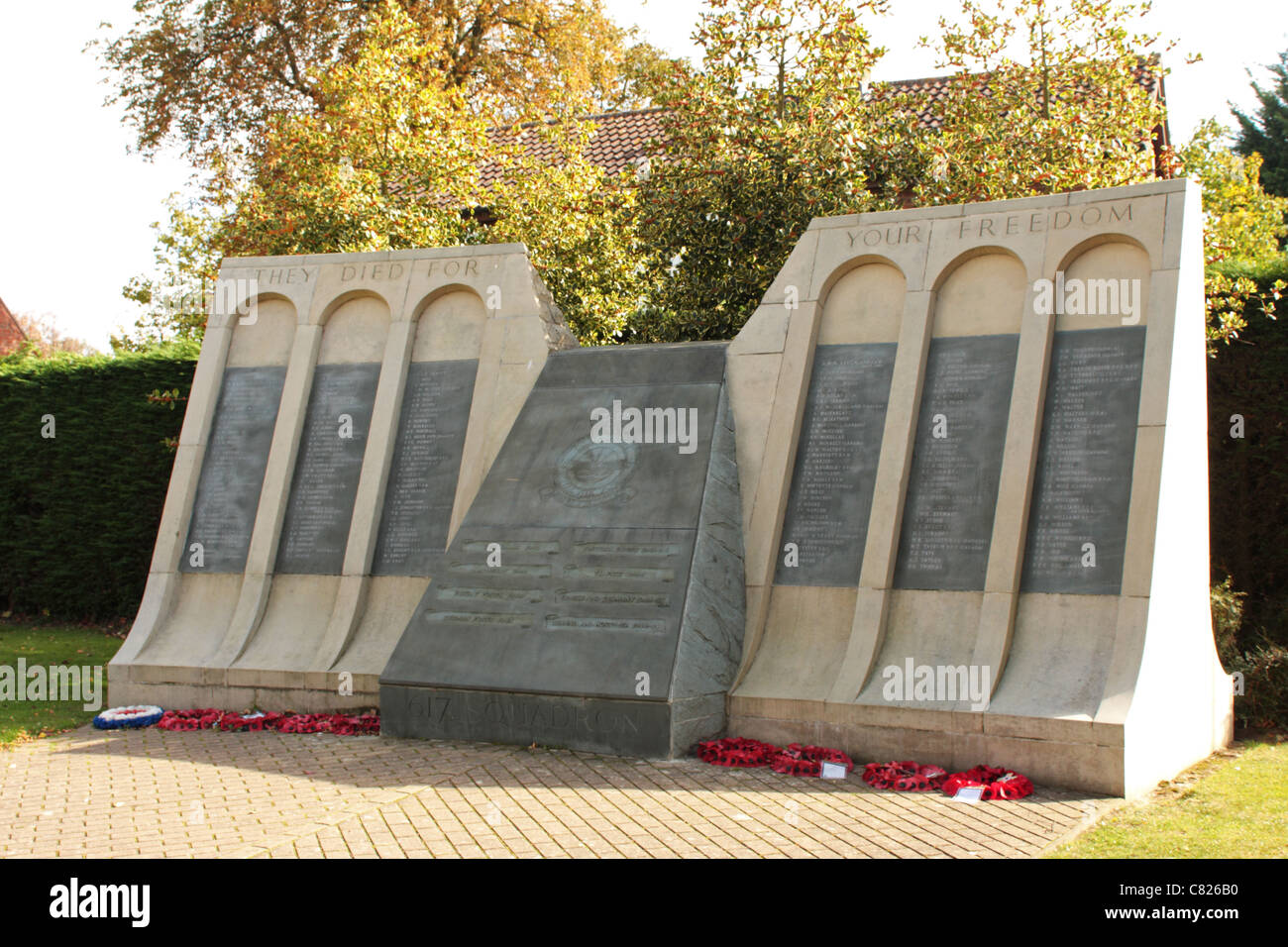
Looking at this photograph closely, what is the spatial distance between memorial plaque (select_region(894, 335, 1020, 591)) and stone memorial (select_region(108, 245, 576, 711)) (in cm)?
366

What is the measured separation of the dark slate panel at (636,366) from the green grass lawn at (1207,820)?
15.7 ft

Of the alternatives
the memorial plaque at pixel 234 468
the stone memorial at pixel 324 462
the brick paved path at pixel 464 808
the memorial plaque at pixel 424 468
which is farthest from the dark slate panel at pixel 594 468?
the memorial plaque at pixel 234 468

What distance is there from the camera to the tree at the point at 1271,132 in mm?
31281

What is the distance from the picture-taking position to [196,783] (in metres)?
7.80

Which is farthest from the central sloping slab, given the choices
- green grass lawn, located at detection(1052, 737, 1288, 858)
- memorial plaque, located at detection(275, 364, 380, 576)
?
green grass lawn, located at detection(1052, 737, 1288, 858)

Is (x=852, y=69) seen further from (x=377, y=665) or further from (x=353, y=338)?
(x=377, y=665)

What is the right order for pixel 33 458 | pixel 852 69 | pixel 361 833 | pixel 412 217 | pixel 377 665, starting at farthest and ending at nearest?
1. pixel 33 458
2. pixel 412 217
3. pixel 852 69
4. pixel 377 665
5. pixel 361 833

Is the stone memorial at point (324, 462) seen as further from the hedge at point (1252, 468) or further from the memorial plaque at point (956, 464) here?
the hedge at point (1252, 468)

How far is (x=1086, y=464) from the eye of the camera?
858 centimetres

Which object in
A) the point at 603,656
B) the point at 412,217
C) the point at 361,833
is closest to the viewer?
the point at 361,833

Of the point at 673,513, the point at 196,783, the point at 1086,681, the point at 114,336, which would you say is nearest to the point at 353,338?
the point at 673,513

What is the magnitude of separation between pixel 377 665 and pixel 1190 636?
663cm

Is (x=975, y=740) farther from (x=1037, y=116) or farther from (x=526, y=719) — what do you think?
(x=1037, y=116)

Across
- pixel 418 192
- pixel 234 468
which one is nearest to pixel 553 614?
pixel 234 468
